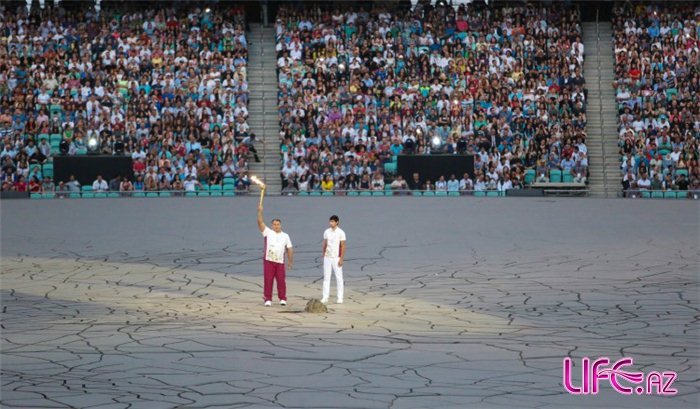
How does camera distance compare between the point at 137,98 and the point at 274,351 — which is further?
the point at 137,98

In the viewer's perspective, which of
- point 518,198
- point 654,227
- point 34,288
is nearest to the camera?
point 34,288

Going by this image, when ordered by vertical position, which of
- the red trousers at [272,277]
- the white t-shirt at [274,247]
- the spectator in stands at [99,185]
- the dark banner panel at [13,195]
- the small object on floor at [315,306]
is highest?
the spectator in stands at [99,185]

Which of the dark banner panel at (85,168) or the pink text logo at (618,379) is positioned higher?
the dark banner panel at (85,168)

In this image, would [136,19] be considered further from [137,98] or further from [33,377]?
[33,377]

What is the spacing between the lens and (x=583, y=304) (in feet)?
62.8

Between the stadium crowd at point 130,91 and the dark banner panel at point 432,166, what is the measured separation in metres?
4.39

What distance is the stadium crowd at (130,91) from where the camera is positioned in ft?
111

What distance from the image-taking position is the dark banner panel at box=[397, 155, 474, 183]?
1337 inches

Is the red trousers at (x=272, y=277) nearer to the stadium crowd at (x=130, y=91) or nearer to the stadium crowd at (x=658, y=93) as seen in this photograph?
the stadium crowd at (x=130, y=91)

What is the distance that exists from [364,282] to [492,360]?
7.06m

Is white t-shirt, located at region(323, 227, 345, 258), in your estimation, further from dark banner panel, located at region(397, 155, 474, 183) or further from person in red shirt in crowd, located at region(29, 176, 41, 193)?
person in red shirt in crowd, located at region(29, 176, 41, 193)

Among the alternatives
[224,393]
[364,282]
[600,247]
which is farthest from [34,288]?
[600,247]

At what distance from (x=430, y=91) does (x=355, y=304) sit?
18.7 meters

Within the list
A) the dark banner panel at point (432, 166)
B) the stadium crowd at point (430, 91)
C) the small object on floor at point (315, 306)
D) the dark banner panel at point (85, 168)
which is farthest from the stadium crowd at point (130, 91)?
the small object on floor at point (315, 306)
